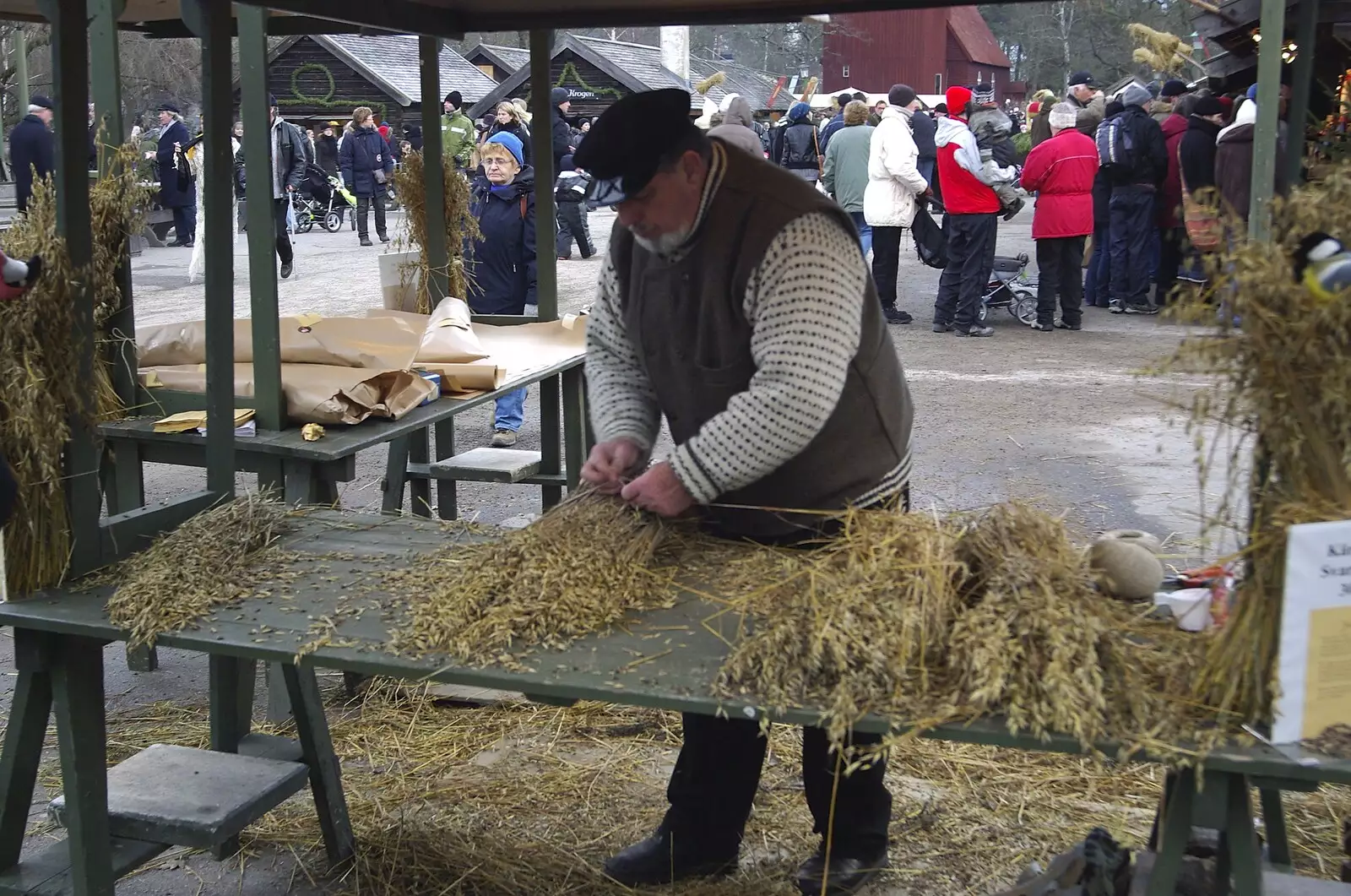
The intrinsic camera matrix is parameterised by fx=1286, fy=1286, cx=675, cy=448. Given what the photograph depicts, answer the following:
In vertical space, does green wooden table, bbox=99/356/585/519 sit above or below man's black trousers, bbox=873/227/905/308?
below

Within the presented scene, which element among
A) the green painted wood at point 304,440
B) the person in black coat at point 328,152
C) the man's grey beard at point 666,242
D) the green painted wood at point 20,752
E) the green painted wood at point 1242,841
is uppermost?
the person in black coat at point 328,152

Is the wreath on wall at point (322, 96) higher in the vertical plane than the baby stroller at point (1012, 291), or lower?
higher

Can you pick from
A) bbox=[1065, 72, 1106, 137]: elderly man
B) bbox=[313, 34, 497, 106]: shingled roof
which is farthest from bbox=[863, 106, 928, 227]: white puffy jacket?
bbox=[313, 34, 497, 106]: shingled roof

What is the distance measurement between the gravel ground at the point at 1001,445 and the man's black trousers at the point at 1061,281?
21 cm

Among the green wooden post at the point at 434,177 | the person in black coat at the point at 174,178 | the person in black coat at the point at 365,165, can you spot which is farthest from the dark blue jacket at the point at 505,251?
the person in black coat at the point at 365,165

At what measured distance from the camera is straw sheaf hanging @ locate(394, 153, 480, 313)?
542cm

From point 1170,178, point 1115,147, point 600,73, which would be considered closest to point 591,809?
point 1115,147

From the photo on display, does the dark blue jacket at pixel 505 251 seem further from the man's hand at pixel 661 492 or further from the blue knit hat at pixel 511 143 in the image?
the man's hand at pixel 661 492

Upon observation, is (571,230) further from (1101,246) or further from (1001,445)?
(1001,445)

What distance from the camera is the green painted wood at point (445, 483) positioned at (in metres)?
5.58

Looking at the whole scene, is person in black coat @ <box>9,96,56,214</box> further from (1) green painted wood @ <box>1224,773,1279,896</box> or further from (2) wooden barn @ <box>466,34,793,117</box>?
(2) wooden barn @ <box>466,34,793,117</box>

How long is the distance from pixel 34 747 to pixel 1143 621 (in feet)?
7.20

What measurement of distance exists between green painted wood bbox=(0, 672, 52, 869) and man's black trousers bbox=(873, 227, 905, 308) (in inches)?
348

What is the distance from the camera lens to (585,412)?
5816 millimetres
